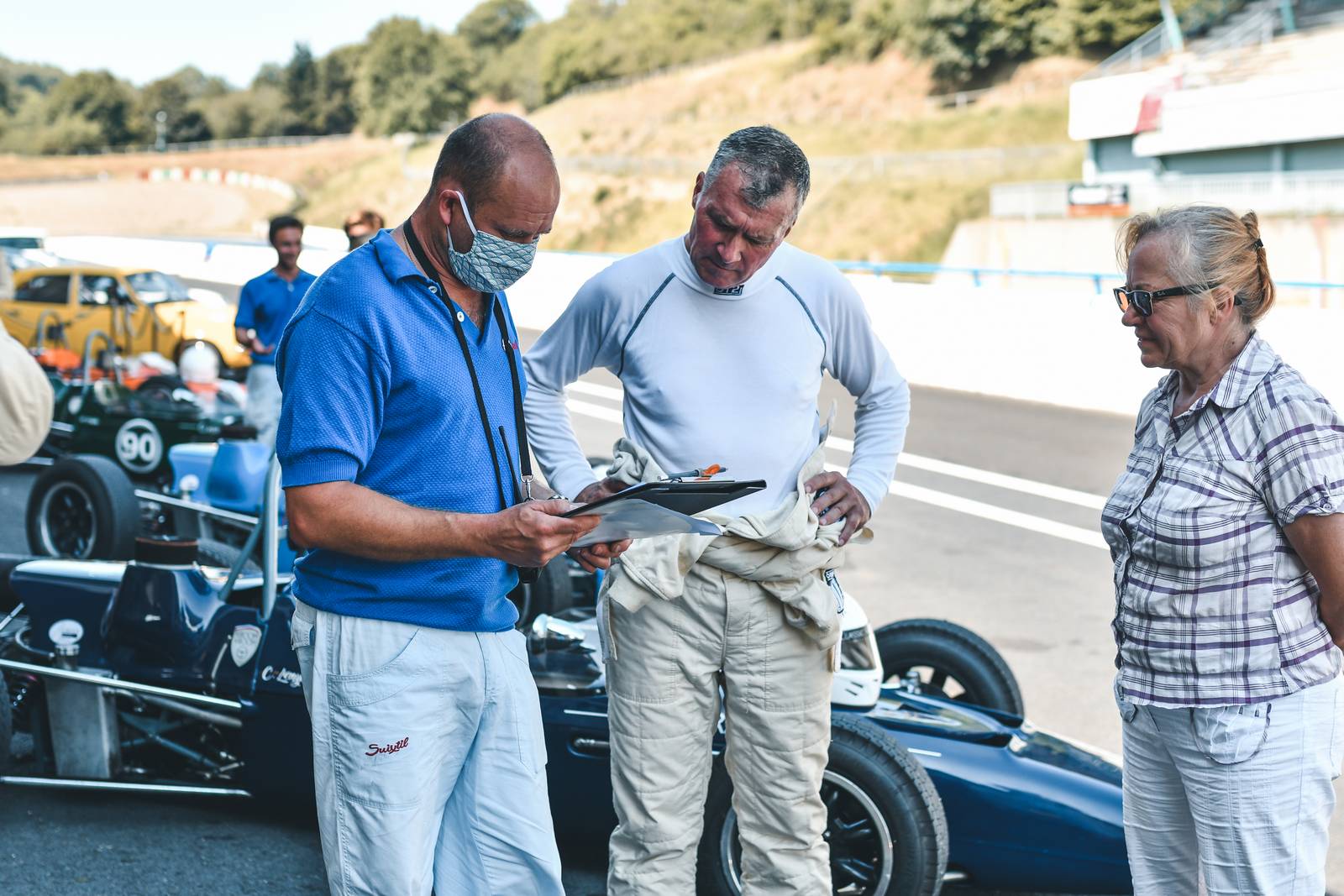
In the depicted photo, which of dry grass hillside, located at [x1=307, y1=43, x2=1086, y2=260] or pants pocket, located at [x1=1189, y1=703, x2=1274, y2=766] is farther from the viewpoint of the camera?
dry grass hillside, located at [x1=307, y1=43, x2=1086, y2=260]

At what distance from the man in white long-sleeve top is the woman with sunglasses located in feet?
2.36

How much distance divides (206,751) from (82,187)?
92255 millimetres

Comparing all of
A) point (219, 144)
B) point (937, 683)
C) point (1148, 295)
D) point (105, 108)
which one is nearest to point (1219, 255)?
point (1148, 295)

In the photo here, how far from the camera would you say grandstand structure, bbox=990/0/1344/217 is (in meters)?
34.6

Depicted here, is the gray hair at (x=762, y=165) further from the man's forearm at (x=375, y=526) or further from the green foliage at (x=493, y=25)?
the green foliage at (x=493, y=25)

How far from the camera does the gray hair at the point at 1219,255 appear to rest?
2.68m

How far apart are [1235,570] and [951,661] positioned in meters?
1.94

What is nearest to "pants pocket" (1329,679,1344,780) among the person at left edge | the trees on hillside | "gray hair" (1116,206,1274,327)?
"gray hair" (1116,206,1274,327)

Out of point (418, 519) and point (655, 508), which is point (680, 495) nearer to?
point (655, 508)

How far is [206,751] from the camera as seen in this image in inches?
169

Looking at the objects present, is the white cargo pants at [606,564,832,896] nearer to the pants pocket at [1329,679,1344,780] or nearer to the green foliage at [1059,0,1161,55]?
the pants pocket at [1329,679,1344,780]

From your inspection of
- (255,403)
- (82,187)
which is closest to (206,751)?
(255,403)

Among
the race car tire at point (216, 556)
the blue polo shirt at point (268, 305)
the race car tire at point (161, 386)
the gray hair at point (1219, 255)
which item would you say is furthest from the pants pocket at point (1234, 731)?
the race car tire at point (161, 386)

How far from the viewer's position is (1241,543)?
2.62m
